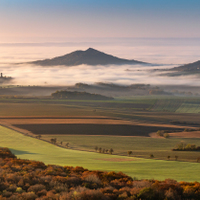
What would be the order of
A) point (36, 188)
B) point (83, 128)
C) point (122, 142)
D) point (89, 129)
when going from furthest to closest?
point (83, 128)
point (89, 129)
point (122, 142)
point (36, 188)

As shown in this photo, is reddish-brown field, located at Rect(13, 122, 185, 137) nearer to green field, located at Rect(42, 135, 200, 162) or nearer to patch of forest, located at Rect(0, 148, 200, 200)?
green field, located at Rect(42, 135, 200, 162)

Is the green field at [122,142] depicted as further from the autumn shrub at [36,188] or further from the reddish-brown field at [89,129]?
the autumn shrub at [36,188]

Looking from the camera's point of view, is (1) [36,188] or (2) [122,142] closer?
(1) [36,188]

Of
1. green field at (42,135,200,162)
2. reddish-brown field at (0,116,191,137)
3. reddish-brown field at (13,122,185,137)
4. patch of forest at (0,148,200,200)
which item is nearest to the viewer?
patch of forest at (0,148,200,200)

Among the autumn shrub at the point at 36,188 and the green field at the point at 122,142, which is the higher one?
the autumn shrub at the point at 36,188

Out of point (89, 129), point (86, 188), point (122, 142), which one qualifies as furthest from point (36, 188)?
point (89, 129)

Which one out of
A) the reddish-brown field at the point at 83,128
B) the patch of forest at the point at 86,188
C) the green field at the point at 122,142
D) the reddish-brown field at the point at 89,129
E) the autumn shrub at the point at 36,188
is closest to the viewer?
the patch of forest at the point at 86,188

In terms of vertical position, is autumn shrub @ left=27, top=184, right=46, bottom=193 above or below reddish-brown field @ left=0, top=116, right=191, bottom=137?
above

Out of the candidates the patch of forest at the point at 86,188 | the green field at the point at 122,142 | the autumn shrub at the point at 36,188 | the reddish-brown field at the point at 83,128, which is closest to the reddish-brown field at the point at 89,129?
the reddish-brown field at the point at 83,128

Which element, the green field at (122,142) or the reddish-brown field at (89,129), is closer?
the green field at (122,142)

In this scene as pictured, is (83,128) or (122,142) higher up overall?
(83,128)

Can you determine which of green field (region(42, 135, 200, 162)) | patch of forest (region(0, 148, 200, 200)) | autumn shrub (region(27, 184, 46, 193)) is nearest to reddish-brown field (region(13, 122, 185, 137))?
green field (region(42, 135, 200, 162))

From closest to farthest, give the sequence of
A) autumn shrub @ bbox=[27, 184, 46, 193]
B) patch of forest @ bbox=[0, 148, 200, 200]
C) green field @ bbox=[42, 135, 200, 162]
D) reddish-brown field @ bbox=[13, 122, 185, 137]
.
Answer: patch of forest @ bbox=[0, 148, 200, 200] → autumn shrub @ bbox=[27, 184, 46, 193] → green field @ bbox=[42, 135, 200, 162] → reddish-brown field @ bbox=[13, 122, 185, 137]

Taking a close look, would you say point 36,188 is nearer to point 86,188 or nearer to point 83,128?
point 86,188
